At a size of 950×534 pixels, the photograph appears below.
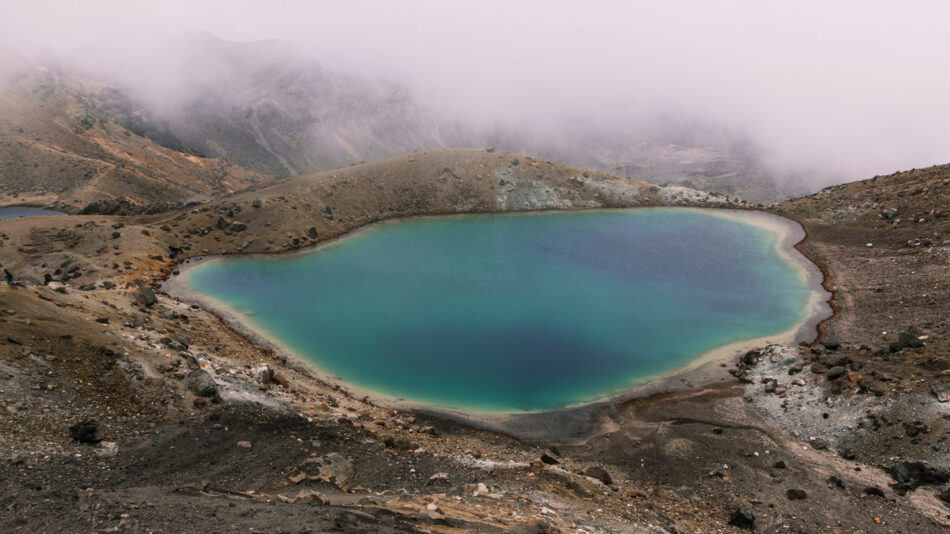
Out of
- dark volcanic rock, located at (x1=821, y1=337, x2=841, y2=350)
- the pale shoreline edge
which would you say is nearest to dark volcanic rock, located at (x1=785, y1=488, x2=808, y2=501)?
the pale shoreline edge

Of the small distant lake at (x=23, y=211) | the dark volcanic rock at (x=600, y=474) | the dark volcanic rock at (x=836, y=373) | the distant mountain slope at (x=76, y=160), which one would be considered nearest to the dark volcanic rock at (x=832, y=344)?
the dark volcanic rock at (x=836, y=373)

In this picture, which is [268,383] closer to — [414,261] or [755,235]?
[414,261]

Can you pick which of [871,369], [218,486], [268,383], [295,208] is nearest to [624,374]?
[871,369]

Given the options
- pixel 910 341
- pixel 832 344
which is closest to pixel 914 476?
pixel 910 341

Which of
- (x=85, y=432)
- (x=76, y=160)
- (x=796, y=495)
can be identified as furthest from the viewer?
(x=76, y=160)

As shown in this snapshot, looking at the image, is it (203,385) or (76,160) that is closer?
(203,385)

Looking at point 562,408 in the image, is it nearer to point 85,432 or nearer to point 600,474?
point 600,474

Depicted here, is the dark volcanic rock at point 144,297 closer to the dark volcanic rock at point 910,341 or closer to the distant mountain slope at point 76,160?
the distant mountain slope at point 76,160
